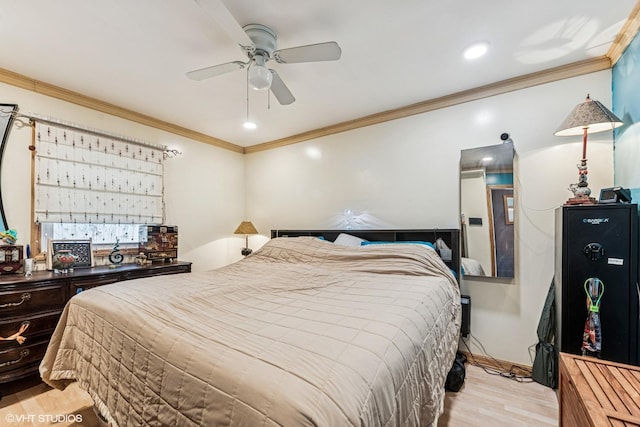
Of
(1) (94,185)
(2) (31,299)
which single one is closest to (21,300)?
(2) (31,299)

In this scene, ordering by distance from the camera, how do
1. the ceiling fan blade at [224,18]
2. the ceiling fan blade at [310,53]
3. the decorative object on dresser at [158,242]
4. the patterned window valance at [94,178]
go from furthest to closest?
the decorative object on dresser at [158,242]
the patterned window valance at [94,178]
the ceiling fan blade at [310,53]
the ceiling fan blade at [224,18]

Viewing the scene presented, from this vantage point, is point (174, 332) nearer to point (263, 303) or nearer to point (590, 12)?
point (263, 303)

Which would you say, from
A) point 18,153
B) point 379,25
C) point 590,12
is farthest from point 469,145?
point 18,153

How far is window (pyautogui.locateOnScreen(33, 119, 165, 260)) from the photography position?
2.59 metres

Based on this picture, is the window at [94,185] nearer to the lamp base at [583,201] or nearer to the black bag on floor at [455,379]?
the black bag on floor at [455,379]

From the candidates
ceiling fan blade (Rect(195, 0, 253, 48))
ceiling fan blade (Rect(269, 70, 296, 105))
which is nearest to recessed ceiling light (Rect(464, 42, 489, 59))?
ceiling fan blade (Rect(269, 70, 296, 105))

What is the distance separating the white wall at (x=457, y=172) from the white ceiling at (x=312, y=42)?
292mm

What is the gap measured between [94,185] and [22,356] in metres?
1.61

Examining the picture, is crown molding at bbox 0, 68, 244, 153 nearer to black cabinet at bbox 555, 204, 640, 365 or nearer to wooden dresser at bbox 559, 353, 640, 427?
black cabinet at bbox 555, 204, 640, 365

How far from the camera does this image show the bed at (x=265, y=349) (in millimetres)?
773

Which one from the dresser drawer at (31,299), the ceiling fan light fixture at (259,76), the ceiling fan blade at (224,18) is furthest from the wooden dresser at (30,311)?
the ceiling fan blade at (224,18)

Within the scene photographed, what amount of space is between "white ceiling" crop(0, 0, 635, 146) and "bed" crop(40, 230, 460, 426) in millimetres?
1714

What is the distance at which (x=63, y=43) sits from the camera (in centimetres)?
202

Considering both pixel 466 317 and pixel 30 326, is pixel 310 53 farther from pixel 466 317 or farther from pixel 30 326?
pixel 30 326
